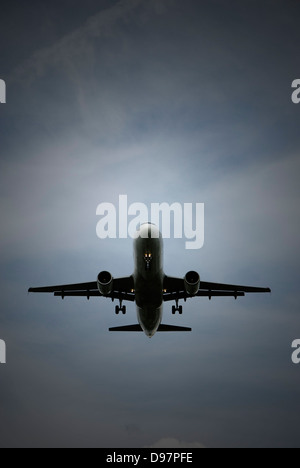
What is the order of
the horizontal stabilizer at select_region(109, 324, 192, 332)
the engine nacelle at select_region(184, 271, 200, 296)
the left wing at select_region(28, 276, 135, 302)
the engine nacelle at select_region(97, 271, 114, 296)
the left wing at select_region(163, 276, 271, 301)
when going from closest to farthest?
the engine nacelle at select_region(97, 271, 114, 296) < the engine nacelle at select_region(184, 271, 200, 296) < the left wing at select_region(28, 276, 135, 302) < the left wing at select_region(163, 276, 271, 301) < the horizontal stabilizer at select_region(109, 324, 192, 332)

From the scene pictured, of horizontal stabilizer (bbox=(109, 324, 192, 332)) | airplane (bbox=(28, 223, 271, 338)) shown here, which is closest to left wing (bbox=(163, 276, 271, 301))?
airplane (bbox=(28, 223, 271, 338))

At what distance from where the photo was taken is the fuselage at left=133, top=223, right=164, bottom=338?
29.1 meters

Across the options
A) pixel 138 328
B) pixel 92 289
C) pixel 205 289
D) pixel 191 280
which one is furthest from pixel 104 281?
pixel 205 289

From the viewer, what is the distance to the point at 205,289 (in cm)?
3716

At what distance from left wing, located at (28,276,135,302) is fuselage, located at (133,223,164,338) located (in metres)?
2.21

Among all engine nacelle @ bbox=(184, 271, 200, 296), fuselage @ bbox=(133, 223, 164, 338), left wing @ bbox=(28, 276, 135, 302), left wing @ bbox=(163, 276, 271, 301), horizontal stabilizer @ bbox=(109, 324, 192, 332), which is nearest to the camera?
fuselage @ bbox=(133, 223, 164, 338)

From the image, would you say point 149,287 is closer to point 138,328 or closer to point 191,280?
point 191,280

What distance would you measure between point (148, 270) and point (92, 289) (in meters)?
8.86

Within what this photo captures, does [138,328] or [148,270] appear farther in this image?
[138,328]

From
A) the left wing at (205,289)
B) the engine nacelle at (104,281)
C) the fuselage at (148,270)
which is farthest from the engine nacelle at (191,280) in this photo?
the engine nacelle at (104,281)

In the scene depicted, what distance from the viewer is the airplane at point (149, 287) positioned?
29.3m

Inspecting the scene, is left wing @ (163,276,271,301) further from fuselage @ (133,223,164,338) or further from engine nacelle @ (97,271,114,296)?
engine nacelle @ (97,271,114,296)
